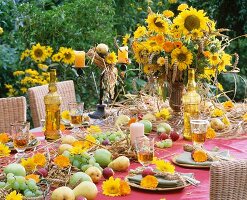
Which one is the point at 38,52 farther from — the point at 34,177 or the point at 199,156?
the point at 34,177

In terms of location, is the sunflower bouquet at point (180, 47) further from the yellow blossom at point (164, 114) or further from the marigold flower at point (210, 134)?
the marigold flower at point (210, 134)

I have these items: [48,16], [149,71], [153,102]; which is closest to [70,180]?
[149,71]

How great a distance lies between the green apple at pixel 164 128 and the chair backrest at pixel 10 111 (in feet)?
2.67

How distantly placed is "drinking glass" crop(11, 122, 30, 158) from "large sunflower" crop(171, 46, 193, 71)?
812 millimetres

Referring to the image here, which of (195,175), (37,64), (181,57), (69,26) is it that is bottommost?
(195,175)

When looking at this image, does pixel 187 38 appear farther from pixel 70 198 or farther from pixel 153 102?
pixel 70 198

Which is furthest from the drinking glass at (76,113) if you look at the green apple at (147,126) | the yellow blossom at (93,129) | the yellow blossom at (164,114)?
the yellow blossom at (164,114)

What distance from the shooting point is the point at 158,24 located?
9.46ft

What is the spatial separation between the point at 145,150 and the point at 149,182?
211mm

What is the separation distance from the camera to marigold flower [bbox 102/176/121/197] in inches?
74.9

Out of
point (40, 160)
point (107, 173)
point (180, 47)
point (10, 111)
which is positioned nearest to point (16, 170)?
point (40, 160)

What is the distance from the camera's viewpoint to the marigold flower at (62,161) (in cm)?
207

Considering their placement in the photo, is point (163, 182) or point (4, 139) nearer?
point (163, 182)

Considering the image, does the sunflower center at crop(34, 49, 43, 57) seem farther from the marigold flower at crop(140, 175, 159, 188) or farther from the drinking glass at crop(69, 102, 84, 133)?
the marigold flower at crop(140, 175, 159, 188)
